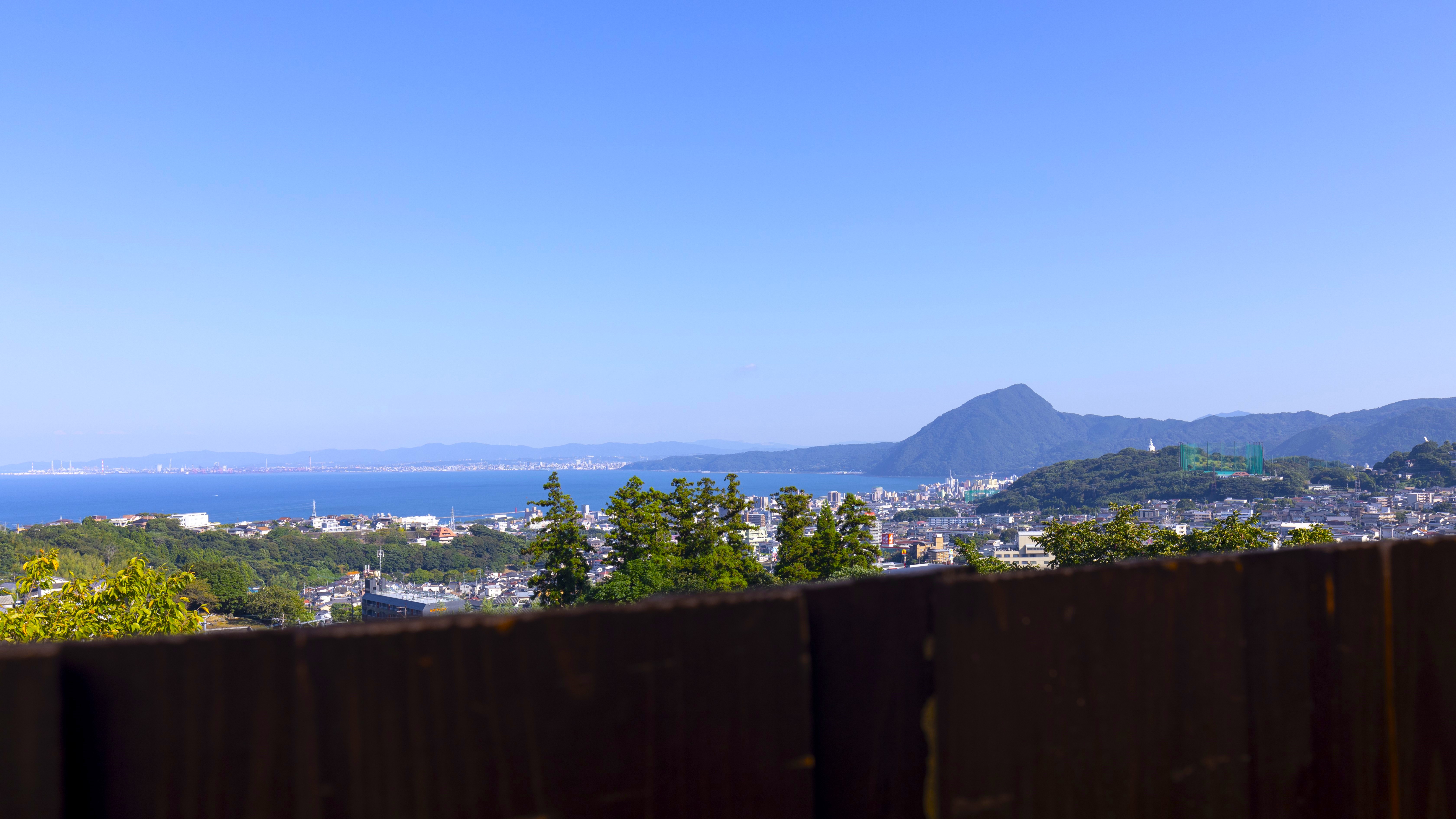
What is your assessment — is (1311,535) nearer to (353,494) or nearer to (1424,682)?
(1424,682)

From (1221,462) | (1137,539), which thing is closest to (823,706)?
(1137,539)

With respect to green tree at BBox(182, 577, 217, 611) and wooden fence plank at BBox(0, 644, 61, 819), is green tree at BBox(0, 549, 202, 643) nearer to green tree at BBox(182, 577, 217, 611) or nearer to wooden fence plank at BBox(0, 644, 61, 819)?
wooden fence plank at BBox(0, 644, 61, 819)

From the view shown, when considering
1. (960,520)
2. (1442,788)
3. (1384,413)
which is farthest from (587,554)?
(1384,413)

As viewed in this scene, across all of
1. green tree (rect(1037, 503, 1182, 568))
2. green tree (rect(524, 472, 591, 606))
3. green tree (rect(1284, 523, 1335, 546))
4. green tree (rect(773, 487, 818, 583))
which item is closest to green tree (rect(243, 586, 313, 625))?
green tree (rect(524, 472, 591, 606))

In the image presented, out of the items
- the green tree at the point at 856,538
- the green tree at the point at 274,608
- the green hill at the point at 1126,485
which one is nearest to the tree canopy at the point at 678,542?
the green tree at the point at 856,538

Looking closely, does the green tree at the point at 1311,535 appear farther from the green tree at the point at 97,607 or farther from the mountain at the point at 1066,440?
the mountain at the point at 1066,440

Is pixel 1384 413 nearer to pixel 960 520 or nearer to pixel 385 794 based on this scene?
pixel 960 520
